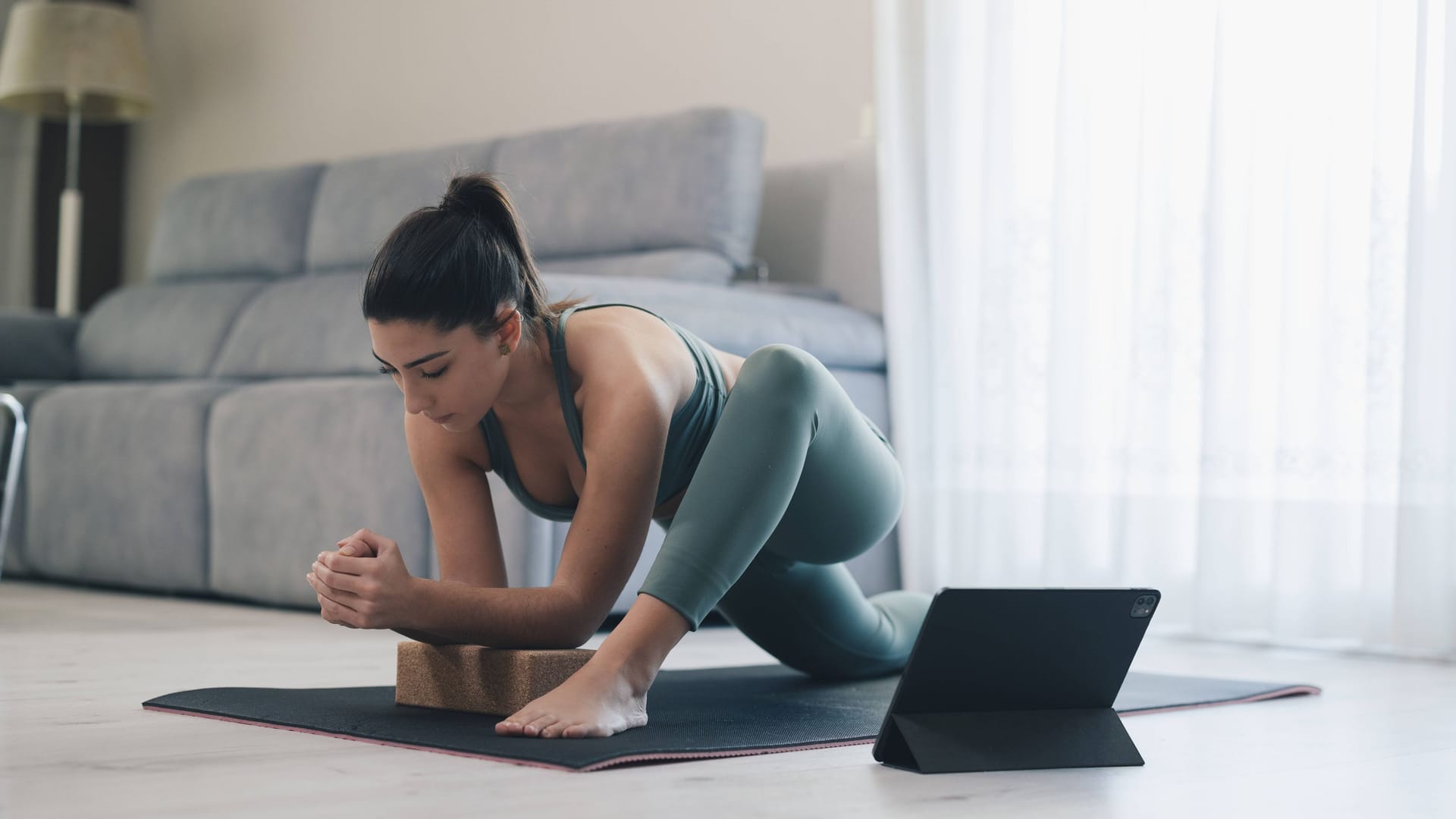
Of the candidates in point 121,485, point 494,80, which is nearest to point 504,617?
point 121,485

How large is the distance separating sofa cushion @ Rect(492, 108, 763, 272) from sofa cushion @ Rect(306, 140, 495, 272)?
0.26 m

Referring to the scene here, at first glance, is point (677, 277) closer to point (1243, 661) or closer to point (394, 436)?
point (394, 436)

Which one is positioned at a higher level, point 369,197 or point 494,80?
point 494,80

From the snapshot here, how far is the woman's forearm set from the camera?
1367 millimetres

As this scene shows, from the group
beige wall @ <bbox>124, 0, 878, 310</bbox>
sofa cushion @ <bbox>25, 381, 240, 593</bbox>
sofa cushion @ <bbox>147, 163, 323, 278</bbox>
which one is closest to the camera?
sofa cushion @ <bbox>25, 381, 240, 593</bbox>

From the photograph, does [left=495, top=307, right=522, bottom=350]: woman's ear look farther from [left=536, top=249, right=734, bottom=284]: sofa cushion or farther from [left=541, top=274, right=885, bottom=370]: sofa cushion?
[left=536, top=249, right=734, bottom=284]: sofa cushion

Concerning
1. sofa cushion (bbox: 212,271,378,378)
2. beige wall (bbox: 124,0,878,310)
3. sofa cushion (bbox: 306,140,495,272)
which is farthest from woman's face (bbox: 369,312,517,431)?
sofa cushion (bbox: 306,140,495,272)

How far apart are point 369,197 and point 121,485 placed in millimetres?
902

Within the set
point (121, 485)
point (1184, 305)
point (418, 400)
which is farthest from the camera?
point (121, 485)

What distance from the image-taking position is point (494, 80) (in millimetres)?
4008

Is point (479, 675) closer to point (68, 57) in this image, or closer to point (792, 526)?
point (792, 526)

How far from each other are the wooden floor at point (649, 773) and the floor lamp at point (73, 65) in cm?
289

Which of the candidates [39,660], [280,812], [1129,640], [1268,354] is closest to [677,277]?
[1268,354]

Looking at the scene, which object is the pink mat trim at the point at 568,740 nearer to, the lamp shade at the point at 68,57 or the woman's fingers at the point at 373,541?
the woman's fingers at the point at 373,541
